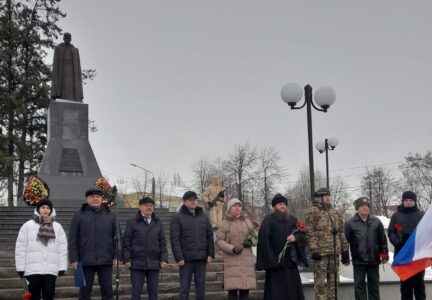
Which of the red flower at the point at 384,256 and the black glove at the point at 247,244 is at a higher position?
the black glove at the point at 247,244

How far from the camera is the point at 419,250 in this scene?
4.60m

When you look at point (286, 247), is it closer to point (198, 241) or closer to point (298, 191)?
point (198, 241)

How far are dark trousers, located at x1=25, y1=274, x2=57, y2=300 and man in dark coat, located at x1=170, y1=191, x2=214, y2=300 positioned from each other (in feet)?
5.54

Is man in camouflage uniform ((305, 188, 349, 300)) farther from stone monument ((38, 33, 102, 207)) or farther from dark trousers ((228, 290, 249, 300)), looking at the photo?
stone monument ((38, 33, 102, 207))

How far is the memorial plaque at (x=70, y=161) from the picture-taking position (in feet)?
57.7

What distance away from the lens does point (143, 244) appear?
7191 millimetres

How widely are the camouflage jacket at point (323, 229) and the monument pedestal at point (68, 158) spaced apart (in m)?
10.8

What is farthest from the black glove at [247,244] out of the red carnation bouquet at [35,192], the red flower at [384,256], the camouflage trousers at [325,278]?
the red carnation bouquet at [35,192]

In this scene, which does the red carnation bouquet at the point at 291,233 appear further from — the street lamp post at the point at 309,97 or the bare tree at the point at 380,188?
the bare tree at the point at 380,188

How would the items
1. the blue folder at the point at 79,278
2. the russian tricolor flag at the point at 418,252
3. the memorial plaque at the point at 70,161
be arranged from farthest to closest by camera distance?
the memorial plaque at the point at 70,161, the blue folder at the point at 79,278, the russian tricolor flag at the point at 418,252

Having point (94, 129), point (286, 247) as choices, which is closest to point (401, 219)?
point (286, 247)

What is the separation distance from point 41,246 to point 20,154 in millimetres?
23228

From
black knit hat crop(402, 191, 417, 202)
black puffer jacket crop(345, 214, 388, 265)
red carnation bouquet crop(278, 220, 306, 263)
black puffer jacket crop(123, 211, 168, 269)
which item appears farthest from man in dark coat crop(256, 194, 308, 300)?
black knit hat crop(402, 191, 417, 202)

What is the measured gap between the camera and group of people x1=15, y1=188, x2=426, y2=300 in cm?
700
